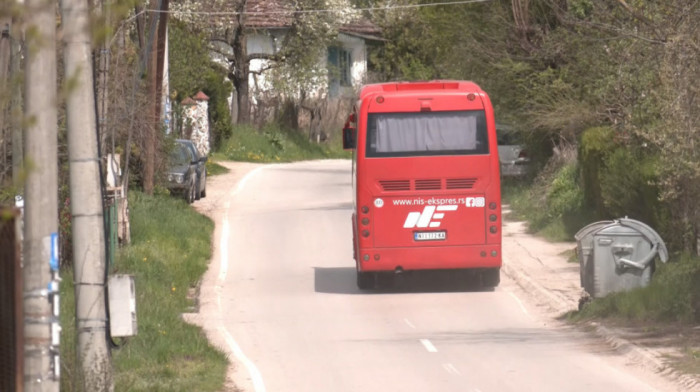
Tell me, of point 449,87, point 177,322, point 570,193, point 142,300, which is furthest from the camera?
point 570,193

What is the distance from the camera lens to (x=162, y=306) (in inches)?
683

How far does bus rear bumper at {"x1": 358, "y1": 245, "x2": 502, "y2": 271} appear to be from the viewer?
66.0ft

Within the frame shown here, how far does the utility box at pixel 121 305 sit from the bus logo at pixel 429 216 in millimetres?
10596

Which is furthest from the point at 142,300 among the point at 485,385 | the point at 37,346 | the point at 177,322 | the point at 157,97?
the point at 157,97

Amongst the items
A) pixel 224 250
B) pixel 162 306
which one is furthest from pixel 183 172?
pixel 162 306

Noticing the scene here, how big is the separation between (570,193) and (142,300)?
13356 mm

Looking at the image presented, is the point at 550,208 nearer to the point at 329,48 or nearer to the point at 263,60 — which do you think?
the point at 263,60

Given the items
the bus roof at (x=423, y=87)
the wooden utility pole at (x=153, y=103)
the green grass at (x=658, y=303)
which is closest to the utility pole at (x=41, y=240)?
the green grass at (x=658, y=303)

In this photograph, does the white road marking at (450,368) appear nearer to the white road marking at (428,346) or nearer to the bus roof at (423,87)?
the white road marking at (428,346)

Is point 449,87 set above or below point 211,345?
above

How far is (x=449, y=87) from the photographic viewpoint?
20703 millimetres

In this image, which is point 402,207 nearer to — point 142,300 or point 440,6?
point 142,300

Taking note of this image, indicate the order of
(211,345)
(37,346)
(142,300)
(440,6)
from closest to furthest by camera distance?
(37,346), (211,345), (142,300), (440,6)

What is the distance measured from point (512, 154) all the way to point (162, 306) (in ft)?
59.6
